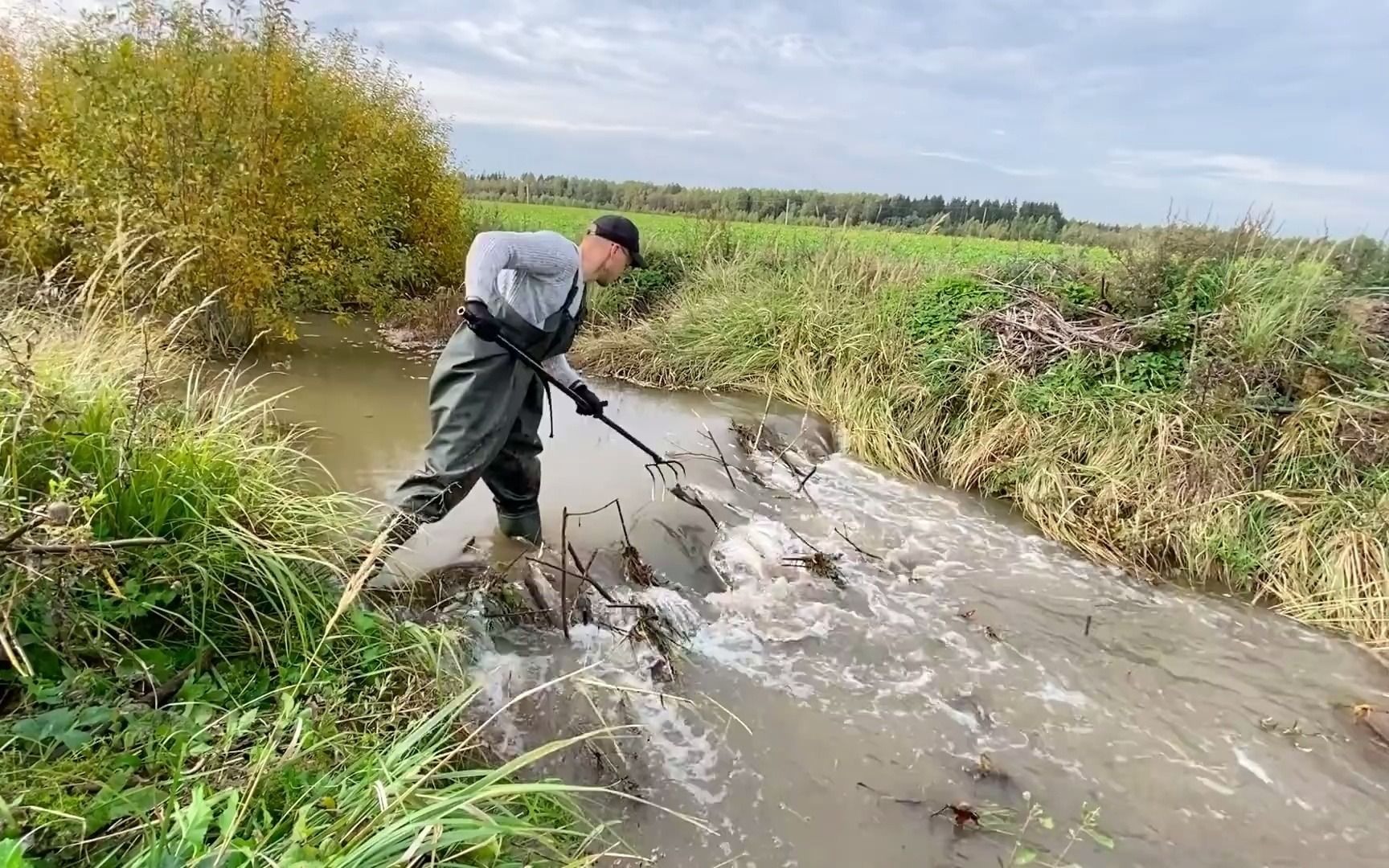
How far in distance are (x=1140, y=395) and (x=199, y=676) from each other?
17.9 ft

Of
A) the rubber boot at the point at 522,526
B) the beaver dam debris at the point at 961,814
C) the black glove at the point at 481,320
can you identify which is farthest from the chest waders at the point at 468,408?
the beaver dam debris at the point at 961,814

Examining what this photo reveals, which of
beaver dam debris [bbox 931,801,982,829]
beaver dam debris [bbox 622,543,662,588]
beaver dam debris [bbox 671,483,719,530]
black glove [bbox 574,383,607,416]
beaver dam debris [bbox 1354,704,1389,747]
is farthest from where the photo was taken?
beaver dam debris [bbox 671,483,719,530]

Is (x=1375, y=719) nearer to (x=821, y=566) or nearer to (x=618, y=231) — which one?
(x=821, y=566)

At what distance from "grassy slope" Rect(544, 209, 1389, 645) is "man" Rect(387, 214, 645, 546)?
10.8 ft

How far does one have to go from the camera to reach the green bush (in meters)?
5.29

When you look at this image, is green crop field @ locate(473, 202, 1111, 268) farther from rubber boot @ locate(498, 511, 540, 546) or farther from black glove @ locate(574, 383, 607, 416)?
rubber boot @ locate(498, 511, 540, 546)

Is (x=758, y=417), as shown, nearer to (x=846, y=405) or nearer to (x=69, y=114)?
(x=846, y=405)

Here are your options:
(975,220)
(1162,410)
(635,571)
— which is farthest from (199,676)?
(975,220)

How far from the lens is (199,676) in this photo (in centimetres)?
196

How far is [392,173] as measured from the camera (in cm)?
819

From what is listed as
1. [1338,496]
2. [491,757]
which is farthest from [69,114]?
[1338,496]

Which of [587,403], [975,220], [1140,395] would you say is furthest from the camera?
[975,220]

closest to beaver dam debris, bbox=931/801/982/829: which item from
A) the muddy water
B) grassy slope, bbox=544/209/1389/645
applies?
the muddy water

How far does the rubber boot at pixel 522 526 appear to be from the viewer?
3.77 metres
